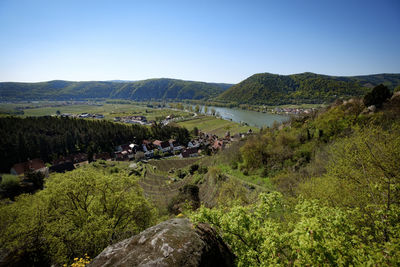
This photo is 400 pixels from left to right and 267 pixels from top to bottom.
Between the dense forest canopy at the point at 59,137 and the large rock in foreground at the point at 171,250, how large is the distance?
2537 inches

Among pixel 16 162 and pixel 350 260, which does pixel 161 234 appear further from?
pixel 16 162

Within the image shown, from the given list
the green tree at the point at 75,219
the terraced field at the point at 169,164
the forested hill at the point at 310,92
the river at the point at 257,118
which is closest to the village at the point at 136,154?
the terraced field at the point at 169,164

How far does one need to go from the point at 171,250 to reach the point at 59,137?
3052 inches

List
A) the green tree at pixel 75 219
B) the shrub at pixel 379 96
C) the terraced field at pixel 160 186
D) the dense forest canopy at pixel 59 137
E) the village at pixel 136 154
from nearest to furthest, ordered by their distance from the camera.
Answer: the green tree at pixel 75 219
the terraced field at pixel 160 186
the shrub at pixel 379 96
the village at pixel 136 154
the dense forest canopy at pixel 59 137

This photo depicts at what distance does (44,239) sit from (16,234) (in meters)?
1.55

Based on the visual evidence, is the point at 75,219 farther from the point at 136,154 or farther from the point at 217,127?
the point at 217,127

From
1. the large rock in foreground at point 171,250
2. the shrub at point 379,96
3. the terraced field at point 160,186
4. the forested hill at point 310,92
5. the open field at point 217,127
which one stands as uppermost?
the forested hill at point 310,92

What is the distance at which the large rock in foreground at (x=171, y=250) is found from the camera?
4.83 m

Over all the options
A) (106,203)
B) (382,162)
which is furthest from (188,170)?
(382,162)

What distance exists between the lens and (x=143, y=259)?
189 inches

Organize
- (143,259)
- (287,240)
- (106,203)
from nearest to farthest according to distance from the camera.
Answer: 1. (143,259)
2. (287,240)
3. (106,203)

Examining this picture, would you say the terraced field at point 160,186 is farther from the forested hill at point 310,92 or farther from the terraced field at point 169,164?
the forested hill at point 310,92

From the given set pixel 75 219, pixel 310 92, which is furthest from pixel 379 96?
pixel 310 92

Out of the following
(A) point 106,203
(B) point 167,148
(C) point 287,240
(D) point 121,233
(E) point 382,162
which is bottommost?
(B) point 167,148
